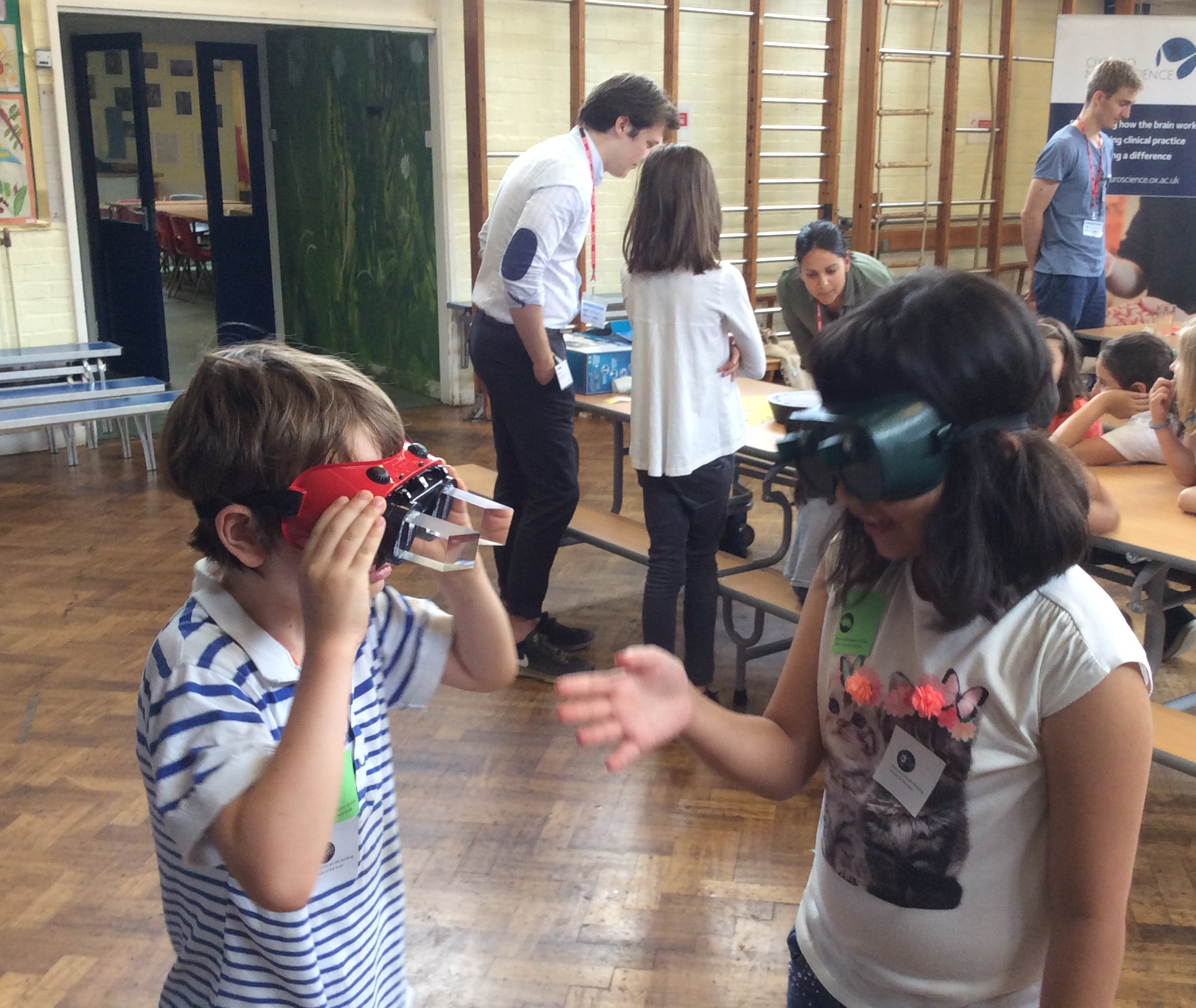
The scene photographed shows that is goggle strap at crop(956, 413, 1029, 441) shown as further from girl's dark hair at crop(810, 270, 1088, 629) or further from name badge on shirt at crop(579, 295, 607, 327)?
name badge on shirt at crop(579, 295, 607, 327)

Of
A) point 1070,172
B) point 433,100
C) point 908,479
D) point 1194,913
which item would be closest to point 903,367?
point 908,479

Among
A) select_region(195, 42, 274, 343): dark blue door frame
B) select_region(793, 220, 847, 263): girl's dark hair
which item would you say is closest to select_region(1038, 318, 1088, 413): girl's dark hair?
select_region(793, 220, 847, 263): girl's dark hair

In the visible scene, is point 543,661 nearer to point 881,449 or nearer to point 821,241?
point 821,241

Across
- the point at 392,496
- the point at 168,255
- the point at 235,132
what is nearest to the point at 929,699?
the point at 392,496

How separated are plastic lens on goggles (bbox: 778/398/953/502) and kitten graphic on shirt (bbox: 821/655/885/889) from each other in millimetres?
225

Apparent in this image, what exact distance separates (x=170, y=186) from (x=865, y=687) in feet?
38.2

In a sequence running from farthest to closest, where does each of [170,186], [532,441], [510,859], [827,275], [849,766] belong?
[170,186] → [827,275] → [532,441] → [510,859] → [849,766]

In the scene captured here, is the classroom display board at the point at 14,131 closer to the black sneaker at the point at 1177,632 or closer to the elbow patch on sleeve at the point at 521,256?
the elbow patch on sleeve at the point at 521,256

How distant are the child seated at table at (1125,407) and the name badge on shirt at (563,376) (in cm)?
134

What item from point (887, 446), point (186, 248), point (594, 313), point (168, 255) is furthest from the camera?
point (168, 255)

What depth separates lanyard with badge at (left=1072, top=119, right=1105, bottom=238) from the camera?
5.45m

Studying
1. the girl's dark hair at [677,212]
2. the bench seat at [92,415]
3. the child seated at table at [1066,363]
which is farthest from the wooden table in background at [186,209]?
→ the child seated at table at [1066,363]

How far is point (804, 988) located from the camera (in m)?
1.16

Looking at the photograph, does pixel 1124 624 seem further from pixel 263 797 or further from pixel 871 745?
pixel 263 797
